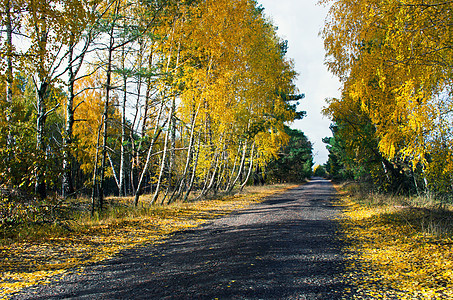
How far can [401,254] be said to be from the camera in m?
4.94

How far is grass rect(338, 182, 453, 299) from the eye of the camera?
3477 millimetres

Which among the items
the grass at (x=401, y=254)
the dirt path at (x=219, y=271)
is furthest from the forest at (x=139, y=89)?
the grass at (x=401, y=254)

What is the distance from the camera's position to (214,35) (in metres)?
12.1

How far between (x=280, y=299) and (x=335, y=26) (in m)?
8.81

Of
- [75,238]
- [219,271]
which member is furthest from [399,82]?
[75,238]

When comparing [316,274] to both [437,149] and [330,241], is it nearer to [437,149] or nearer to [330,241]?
[330,241]

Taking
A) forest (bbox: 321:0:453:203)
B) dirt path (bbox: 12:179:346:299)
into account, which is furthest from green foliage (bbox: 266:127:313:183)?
dirt path (bbox: 12:179:346:299)

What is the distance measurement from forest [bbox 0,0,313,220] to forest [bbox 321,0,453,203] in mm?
4596

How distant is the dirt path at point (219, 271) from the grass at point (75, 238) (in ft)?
1.39

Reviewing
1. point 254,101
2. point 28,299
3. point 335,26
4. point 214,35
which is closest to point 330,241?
point 28,299

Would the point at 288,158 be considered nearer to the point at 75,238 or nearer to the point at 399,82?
the point at 399,82

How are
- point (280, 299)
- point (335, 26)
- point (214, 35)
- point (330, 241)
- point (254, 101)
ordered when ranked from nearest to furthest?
1. point (280, 299)
2. point (330, 241)
3. point (335, 26)
4. point (214, 35)
5. point (254, 101)

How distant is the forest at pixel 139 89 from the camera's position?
19.7 feet

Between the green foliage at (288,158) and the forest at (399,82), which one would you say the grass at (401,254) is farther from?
the green foliage at (288,158)
